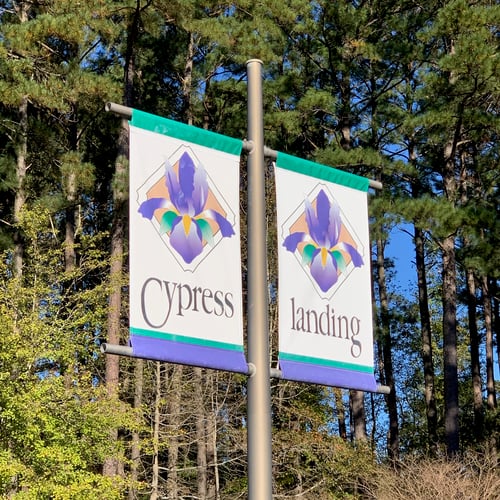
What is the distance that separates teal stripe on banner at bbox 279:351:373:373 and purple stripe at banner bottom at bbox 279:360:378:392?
0.02 meters

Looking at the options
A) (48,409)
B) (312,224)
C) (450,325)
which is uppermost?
(450,325)

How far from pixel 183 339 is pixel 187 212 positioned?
644mm

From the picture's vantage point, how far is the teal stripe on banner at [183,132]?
4523mm

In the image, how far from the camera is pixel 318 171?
17.2ft

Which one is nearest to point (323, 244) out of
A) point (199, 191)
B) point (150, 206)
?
point (199, 191)

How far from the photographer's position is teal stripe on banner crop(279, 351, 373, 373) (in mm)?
4789

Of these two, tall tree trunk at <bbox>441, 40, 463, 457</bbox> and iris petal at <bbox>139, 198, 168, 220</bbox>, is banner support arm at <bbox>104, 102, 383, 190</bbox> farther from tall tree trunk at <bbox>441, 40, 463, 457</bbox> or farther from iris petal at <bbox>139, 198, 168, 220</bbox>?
tall tree trunk at <bbox>441, 40, 463, 457</bbox>

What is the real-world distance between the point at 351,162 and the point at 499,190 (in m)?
5.14

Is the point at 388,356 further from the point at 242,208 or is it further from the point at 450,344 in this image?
the point at 242,208

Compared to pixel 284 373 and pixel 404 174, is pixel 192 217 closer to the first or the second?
pixel 284 373

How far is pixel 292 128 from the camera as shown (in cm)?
2403

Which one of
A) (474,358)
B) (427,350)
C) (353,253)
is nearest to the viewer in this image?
(353,253)

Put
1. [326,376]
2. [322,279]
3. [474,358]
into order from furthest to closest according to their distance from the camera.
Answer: [474,358], [322,279], [326,376]

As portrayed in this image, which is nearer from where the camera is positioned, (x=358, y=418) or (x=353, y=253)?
(x=353, y=253)
